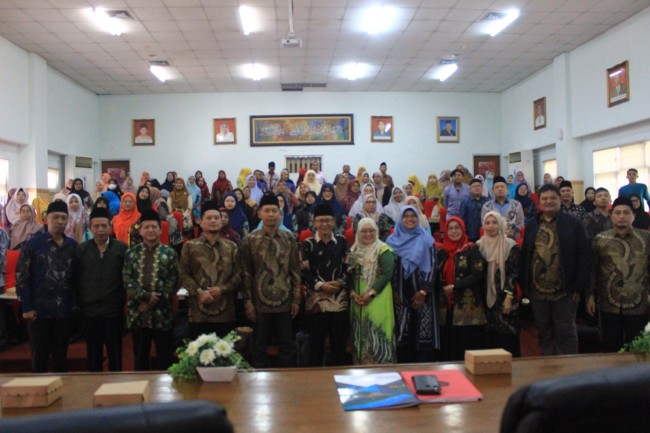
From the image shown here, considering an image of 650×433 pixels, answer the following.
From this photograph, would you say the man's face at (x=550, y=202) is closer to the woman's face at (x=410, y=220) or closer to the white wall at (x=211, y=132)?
the woman's face at (x=410, y=220)

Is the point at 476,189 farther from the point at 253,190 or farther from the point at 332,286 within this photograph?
the point at 253,190

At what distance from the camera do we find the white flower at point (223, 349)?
210 centimetres

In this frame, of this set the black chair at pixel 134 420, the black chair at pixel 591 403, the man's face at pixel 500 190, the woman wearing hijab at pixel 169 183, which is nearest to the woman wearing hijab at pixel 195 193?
the woman wearing hijab at pixel 169 183

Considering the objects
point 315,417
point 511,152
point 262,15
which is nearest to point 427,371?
point 315,417

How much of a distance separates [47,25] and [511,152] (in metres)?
11.0

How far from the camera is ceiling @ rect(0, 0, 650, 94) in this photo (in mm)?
7719

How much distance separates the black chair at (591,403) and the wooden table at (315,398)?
869mm

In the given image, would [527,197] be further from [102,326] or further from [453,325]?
[102,326]

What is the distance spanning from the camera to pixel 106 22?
26.7 ft

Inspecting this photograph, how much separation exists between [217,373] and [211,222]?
5.19 ft

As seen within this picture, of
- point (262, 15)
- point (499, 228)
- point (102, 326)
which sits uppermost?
point (262, 15)

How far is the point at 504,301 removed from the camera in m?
3.58

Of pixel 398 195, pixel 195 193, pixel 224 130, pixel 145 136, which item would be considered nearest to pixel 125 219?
pixel 398 195

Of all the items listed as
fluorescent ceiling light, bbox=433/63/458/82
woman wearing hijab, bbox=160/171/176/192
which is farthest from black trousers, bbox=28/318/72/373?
fluorescent ceiling light, bbox=433/63/458/82
